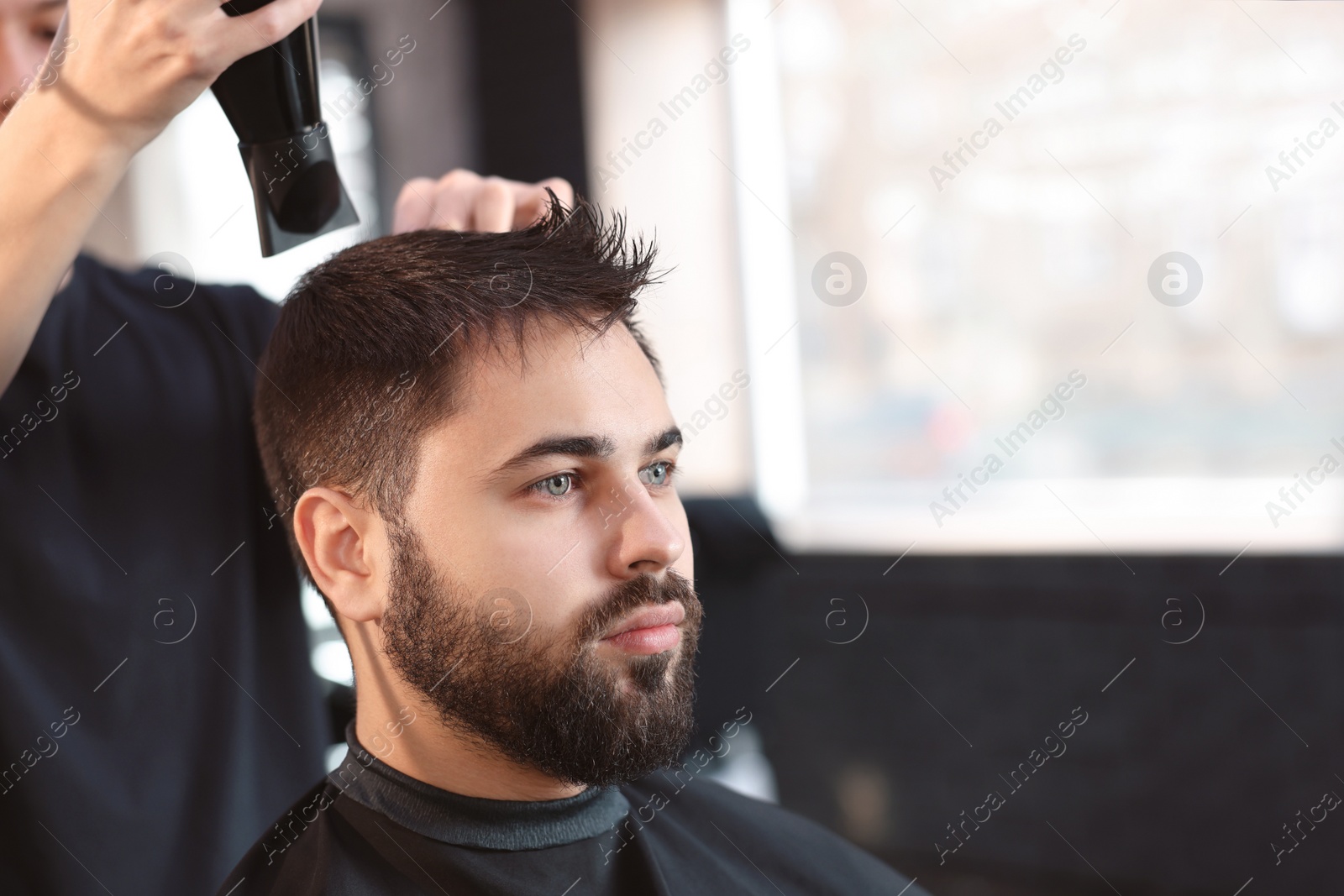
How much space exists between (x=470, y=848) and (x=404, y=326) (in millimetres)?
648

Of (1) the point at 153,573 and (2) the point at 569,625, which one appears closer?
(2) the point at 569,625

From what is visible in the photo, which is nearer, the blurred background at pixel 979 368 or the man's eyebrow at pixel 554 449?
the man's eyebrow at pixel 554 449

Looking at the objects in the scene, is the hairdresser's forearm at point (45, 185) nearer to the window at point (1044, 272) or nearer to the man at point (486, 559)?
the man at point (486, 559)

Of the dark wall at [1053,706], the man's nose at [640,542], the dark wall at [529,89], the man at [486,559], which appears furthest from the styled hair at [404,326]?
the dark wall at [529,89]

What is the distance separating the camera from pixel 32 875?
1381mm

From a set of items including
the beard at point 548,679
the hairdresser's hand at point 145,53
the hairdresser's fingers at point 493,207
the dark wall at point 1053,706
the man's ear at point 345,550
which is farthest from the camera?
the dark wall at point 1053,706

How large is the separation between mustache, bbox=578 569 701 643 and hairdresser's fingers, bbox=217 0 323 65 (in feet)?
2.28

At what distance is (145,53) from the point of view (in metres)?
1.10

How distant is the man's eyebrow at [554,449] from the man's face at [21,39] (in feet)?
2.46

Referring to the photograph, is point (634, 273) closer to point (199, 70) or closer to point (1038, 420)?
point (199, 70)

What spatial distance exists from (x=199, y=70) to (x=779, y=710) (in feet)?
12.2

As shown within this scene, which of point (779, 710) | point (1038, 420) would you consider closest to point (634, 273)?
point (1038, 420)

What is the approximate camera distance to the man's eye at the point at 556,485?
1.32 m

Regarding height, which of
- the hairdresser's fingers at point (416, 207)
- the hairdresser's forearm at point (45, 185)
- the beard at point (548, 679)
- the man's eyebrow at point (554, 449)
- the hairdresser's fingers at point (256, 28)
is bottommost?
the beard at point (548, 679)
